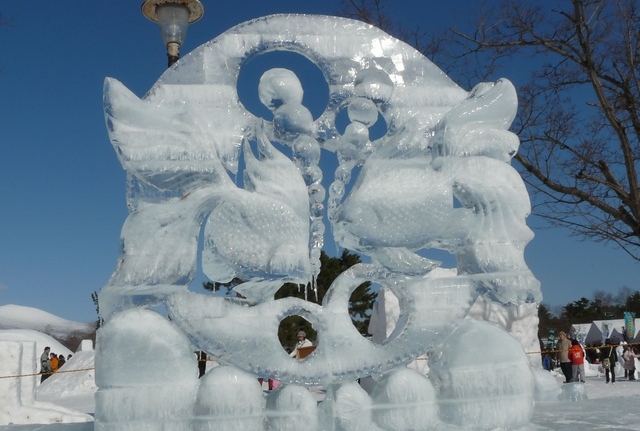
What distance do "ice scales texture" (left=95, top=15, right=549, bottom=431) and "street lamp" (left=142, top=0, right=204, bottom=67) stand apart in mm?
2509

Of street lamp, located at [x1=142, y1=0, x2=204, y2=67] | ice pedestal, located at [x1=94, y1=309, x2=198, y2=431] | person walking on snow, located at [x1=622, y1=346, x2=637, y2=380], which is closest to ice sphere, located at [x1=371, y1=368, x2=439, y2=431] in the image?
ice pedestal, located at [x1=94, y1=309, x2=198, y2=431]

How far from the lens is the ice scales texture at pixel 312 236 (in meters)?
2.94

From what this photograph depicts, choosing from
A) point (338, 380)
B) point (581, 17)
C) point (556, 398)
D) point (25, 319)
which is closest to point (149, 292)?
point (338, 380)

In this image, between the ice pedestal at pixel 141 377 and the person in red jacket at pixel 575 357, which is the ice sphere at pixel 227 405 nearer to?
the ice pedestal at pixel 141 377

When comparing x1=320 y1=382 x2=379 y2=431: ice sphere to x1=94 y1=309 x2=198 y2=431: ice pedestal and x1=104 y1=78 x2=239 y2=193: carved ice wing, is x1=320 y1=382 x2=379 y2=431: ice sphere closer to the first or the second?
x1=94 y1=309 x2=198 y2=431: ice pedestal

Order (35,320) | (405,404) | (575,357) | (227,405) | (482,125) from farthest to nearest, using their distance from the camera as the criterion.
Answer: (35,320), (575,357), (482,125), (405,404), (227,405)

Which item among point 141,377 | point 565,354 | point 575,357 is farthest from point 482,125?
point 565,354

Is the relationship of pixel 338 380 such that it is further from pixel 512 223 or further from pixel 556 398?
pixel 556 398

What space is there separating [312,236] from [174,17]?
3334 mm

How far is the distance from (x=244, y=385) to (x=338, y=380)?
463 millimetres

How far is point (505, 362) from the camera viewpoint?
10.4ft

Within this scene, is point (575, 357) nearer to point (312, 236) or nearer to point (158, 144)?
point (312, 236)

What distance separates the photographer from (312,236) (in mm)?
3428

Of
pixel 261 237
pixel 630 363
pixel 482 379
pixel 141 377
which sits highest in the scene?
pixel 261 237
